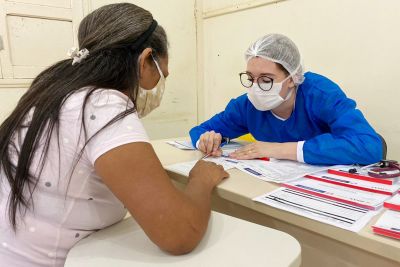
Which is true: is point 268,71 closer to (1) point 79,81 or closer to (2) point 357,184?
(2) point 357,184

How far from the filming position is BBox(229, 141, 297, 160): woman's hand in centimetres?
114

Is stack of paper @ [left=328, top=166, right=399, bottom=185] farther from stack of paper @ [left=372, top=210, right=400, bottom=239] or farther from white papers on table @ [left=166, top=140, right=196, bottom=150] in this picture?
white papers on table @ [left=166, top=140, right=196, bottom=150]

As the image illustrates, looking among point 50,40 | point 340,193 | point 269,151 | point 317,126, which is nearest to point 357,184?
point 340,193

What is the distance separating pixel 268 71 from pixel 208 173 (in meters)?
0.55

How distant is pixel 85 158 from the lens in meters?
0.63

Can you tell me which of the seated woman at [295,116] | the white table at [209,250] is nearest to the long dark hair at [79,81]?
the white table at [209,250]

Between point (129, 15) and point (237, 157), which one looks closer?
point (129, 15)

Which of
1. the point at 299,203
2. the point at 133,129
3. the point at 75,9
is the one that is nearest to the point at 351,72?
the point at 299,203

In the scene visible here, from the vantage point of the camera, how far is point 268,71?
4.04 ft

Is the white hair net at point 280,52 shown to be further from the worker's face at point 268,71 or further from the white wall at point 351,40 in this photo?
the white wall at point 351,40

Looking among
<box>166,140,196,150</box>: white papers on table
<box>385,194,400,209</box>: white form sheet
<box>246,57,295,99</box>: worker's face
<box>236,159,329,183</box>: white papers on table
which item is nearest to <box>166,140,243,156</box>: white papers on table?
<box>166,140,196,150</box>: white papers on table

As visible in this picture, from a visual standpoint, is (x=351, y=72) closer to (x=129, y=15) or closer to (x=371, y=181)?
(x=371, y=181)

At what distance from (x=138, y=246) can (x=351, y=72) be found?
1.49m

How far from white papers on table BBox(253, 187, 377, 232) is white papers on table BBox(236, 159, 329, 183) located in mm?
108
